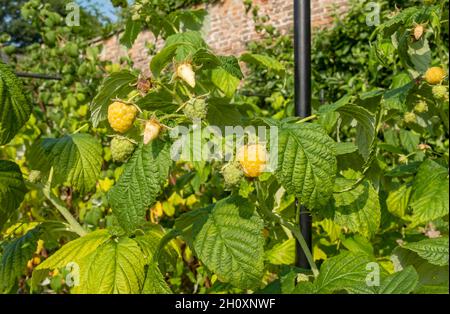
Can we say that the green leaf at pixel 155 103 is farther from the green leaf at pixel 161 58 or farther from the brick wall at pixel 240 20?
the brick wall at pixel 240 20

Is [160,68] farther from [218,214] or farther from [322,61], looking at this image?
[322,61]

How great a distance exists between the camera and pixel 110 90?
0.89 metres

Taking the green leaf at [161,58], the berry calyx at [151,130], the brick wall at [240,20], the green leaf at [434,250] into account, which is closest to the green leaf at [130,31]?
the green leaf at [161,58]

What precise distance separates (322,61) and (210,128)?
10.7 feet

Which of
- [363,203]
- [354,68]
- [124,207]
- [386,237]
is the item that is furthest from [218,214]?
[354,68]

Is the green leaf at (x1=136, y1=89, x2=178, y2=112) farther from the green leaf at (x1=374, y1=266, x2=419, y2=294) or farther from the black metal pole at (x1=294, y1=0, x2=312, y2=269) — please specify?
the green leaf at (x1=374, y1=266, x2=419, y2=294)

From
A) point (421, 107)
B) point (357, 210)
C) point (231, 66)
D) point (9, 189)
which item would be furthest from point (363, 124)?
point (9, 189)

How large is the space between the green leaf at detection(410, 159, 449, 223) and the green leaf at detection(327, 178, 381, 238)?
0.09 m

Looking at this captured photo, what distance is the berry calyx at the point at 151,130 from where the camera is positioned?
2.46 feet

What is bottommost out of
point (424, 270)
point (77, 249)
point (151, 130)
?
point (424, 270)

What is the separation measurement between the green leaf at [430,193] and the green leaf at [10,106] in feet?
2.35

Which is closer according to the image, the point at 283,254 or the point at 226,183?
the point at 226,183

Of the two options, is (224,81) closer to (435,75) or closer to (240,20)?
(435,75)

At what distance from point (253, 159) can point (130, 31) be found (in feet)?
2.18
